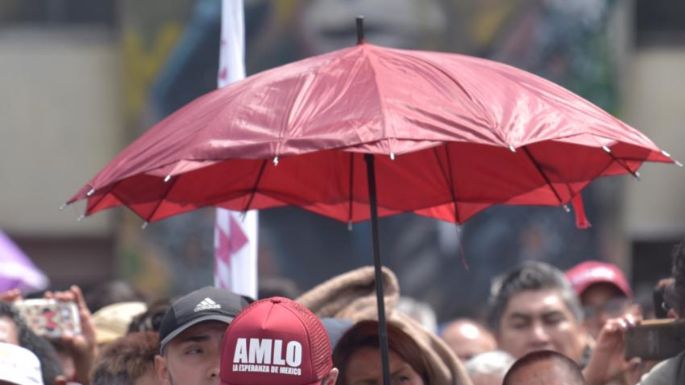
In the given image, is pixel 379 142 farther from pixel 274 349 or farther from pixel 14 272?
pixel 14 272

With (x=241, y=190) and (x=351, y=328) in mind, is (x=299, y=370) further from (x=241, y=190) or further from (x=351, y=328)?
(x=241, y=190)

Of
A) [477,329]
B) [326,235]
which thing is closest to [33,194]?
[326,235]

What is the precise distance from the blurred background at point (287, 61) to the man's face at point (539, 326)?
10.4 metres

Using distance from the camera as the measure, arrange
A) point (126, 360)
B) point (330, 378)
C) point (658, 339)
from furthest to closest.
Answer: point (126, 360)
point (658, 339)
point (330, 378)

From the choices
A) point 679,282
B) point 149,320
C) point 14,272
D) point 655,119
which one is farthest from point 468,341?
point 655,119

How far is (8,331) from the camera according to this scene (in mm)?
5758

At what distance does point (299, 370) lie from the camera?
13.4 feet

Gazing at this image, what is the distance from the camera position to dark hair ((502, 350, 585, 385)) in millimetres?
5129

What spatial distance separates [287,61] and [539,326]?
38.8ft

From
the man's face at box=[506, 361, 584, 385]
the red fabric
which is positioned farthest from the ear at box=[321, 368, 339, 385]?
the man's face at box=[506, 361, 584, 385]

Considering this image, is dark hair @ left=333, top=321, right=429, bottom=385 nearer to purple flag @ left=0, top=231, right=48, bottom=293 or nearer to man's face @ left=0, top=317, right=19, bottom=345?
man's face @ left=0, top=317, right=19, bottom=345

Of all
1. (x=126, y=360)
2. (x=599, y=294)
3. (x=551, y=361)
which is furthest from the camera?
(x=599, y=294)

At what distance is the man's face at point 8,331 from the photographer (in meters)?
5.70

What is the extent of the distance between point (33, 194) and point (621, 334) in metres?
14.1
